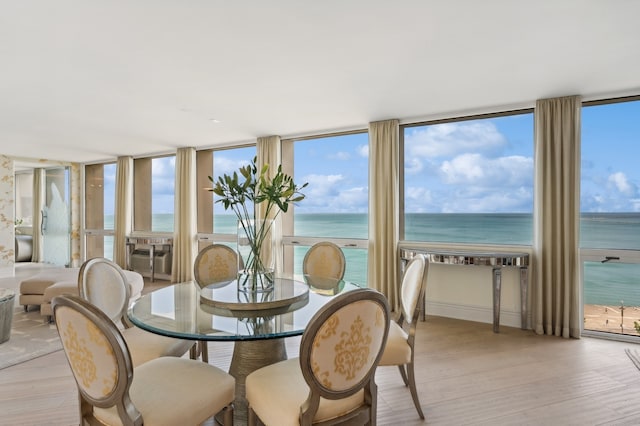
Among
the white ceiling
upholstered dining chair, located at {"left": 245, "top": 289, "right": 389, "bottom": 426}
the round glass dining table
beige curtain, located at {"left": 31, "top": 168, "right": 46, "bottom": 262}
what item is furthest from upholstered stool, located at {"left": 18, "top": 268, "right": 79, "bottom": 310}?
beige curtain, located at {"left": 31, "top": 168, "right": 46, "bottom": 262}

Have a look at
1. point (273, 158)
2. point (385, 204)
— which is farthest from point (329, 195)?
point (385, 204)

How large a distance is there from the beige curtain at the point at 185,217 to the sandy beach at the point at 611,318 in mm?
5558

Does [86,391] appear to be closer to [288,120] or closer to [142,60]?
[142,60]

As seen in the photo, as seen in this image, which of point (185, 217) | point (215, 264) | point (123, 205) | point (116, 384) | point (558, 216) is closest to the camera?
point (116, 384)

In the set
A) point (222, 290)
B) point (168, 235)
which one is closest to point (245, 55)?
point (222, 290)

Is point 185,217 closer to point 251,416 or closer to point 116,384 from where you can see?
point 251,416

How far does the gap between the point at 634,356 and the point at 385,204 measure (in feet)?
8.71

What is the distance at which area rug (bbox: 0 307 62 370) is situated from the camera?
3.00 metres

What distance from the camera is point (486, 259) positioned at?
3578 mm

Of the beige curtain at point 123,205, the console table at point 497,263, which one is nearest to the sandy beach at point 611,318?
the console table at point 497,263

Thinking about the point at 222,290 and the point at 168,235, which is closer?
the point at 222,290

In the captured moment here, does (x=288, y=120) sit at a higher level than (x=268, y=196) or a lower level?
higher

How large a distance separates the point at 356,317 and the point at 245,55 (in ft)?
6.78

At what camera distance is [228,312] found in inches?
75.9
